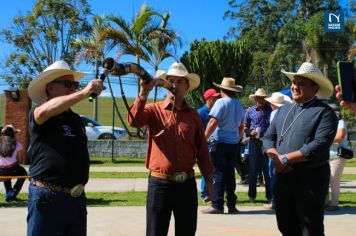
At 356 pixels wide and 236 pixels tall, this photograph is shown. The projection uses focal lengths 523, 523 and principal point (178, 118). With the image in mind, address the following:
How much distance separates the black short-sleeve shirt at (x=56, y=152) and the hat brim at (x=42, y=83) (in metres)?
0.25

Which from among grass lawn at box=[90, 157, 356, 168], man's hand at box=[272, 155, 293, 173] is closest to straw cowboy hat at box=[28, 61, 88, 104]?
man's hand at box=[272, 155, 293, 173]

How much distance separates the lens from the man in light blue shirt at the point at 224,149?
7.90 m

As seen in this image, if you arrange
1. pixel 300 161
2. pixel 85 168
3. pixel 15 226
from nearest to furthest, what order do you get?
pixel 85 168
pixel 300 161
pixel 15 226

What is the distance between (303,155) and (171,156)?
1.19 meters

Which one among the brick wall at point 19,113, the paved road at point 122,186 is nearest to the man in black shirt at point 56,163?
the paved road at point 122,186

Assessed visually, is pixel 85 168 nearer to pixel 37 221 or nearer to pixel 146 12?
pixel 37 221

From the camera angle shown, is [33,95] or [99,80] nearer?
[99,80]

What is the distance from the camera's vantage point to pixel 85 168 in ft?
13.8

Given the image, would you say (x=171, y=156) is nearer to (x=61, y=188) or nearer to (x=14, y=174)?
(x=61, y=188)

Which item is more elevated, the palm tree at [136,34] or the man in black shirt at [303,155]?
the palm tree at [136,34]

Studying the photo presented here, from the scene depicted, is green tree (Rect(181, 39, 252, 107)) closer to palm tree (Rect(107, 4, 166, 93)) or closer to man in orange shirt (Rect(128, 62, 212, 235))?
palm tree (Rect(107, 4, 166, 93))

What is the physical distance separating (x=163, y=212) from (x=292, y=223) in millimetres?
1235

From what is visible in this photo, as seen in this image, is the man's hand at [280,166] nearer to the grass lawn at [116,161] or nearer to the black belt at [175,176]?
the black belt at [175,176]

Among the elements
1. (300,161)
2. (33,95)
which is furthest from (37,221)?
(300,161)
